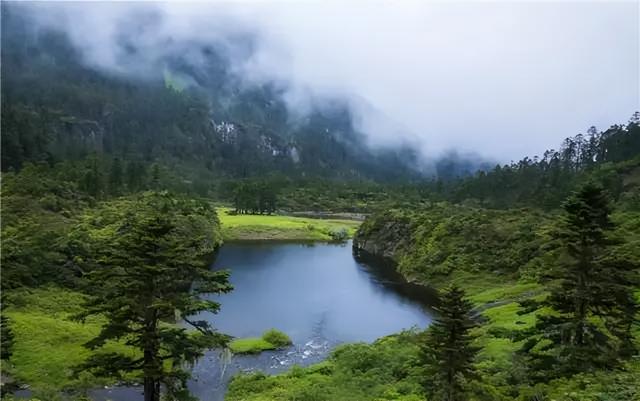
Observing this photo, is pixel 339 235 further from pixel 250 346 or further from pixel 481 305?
pixel 250 346

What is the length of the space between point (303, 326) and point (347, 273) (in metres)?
32.2

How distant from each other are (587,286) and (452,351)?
269 inches

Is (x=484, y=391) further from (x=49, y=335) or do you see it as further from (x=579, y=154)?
(x=579, y=154)

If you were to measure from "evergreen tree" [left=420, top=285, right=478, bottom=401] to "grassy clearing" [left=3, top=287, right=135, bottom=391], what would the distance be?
74.0ft

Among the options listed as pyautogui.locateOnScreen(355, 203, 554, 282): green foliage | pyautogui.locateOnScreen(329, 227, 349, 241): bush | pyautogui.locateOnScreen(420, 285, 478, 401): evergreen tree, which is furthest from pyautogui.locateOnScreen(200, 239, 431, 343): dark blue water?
pyautogui.locateOnScreen(420, 285, 478, 401): evergreen tree

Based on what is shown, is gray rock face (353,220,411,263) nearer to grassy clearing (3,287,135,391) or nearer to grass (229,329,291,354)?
grass (229,329,291,354)

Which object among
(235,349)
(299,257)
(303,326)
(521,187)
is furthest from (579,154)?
(235,349)

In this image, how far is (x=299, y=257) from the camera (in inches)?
4203

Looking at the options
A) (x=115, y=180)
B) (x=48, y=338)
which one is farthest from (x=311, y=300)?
(x=115, y=180)

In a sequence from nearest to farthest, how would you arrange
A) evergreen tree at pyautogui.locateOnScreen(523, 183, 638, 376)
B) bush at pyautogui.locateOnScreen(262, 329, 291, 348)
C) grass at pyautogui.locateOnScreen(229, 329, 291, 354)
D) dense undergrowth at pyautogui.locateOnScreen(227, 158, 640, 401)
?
evergreen tree at pyautogui.locateOnScreen(523, 183, 638, 376)
dense undergrowth at pyautogui.locateOnScreen(227, 158, 640, 401)
grass at pyautogui.locateOnScreen(229, 329, 291, 354)
bush at pyautogui.locateOnScreen(262, 329, 291, 348)

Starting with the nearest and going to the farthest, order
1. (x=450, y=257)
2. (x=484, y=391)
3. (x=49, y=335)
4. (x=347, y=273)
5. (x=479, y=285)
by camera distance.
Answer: (x=484, y=391) < (x=49, y=335) < (x=479, y=285) < (x=450, y=257) < (x=347, y=273)

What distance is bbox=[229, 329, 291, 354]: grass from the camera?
1999 inches

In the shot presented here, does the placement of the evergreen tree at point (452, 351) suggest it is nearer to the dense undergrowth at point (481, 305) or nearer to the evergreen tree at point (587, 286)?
the dense undergrowth at point (481, 305)

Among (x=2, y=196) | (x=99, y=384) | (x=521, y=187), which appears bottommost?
(x=99, y=384)
